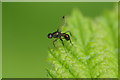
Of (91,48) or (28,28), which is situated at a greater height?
(91,48)

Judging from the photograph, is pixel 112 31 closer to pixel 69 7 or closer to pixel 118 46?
pixel 118 46

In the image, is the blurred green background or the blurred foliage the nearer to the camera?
the blurred foliage

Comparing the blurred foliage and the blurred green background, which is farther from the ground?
the blurred foliage

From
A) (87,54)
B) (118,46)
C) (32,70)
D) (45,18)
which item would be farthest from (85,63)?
(45,18)

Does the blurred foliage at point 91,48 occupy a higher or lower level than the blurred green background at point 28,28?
higher

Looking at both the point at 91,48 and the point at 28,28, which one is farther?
the point at 28,28
